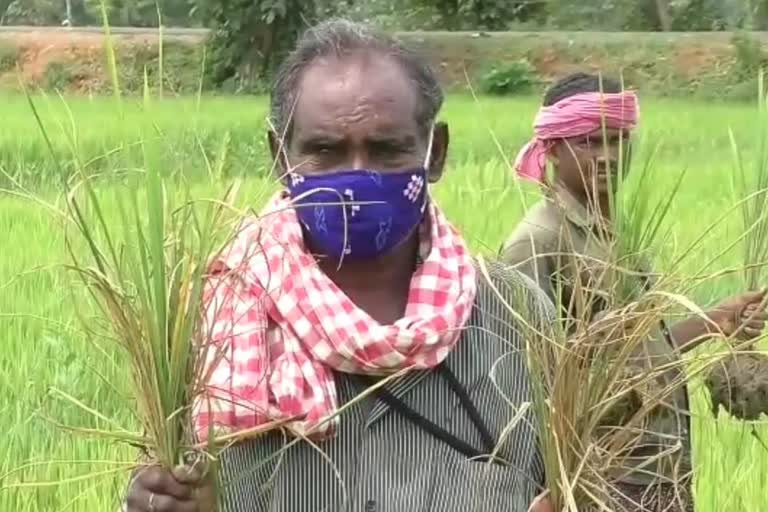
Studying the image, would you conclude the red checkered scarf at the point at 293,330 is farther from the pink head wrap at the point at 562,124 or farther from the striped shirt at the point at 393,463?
the pink head wrap at the point at 562,124

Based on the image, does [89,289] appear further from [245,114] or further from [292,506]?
[245,114]

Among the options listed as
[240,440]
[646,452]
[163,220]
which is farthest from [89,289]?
[646,452]

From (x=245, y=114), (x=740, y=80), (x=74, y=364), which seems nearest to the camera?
(x=74, y=364)

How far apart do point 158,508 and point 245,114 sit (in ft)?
33.4

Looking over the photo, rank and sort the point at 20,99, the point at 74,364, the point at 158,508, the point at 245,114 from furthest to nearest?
1. the point at 20,99
2. the point at 245,114
3. the point at 74,364
4. the point at 158,508

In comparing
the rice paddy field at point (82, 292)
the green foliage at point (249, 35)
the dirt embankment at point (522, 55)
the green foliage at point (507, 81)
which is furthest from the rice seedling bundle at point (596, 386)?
the green foliage at point (249, 35)

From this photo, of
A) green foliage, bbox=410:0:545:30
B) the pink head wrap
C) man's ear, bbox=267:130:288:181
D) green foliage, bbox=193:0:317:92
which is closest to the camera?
man's ear, bbox=267:130:288:181

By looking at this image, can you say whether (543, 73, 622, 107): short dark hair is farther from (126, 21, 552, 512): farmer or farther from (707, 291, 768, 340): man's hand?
(126, 21, 552, 512): farmer

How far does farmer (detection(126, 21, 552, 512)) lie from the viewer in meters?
1.55

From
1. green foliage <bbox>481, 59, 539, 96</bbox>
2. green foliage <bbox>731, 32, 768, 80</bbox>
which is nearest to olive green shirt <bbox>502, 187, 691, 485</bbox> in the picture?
green foliage <bbox>731, 32, 768, 80</bbox>

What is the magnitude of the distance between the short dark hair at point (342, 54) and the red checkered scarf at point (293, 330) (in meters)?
0.13

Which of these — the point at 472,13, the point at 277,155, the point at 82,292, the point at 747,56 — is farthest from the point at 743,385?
the point at 472,13

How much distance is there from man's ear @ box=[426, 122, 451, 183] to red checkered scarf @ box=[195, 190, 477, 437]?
0.37 ft

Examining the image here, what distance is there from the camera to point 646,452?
1938 mm
